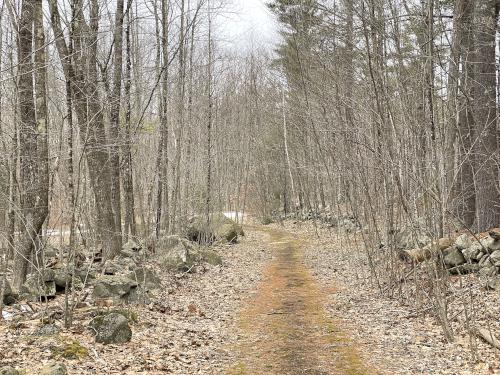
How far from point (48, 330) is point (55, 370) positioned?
1.55 m

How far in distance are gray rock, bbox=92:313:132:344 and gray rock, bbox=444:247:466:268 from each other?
245 inches

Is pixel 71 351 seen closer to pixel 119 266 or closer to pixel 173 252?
pixel 119 266

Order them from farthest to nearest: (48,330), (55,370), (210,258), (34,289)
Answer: (210,258) → (34,289) → (48,330) → (55,370)

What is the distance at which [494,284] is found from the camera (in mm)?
8469

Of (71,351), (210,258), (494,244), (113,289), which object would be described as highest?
(494,244)

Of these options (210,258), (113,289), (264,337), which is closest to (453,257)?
(264,337)

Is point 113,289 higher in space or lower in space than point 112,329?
higher

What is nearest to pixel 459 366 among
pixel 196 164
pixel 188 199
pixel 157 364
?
pixel 157 364

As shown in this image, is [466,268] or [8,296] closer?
[8,296]

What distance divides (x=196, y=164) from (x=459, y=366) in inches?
631

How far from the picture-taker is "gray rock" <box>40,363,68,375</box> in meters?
5.08

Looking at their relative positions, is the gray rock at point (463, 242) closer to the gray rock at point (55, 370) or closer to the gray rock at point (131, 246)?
the gray rock at point (131, 246)

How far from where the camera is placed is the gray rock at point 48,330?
254 inches

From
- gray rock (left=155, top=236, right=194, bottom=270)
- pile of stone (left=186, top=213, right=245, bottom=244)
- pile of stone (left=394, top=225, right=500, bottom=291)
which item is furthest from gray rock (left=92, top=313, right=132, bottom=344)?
pile of stone (left=186, top=213, right=245, bottom=244)
